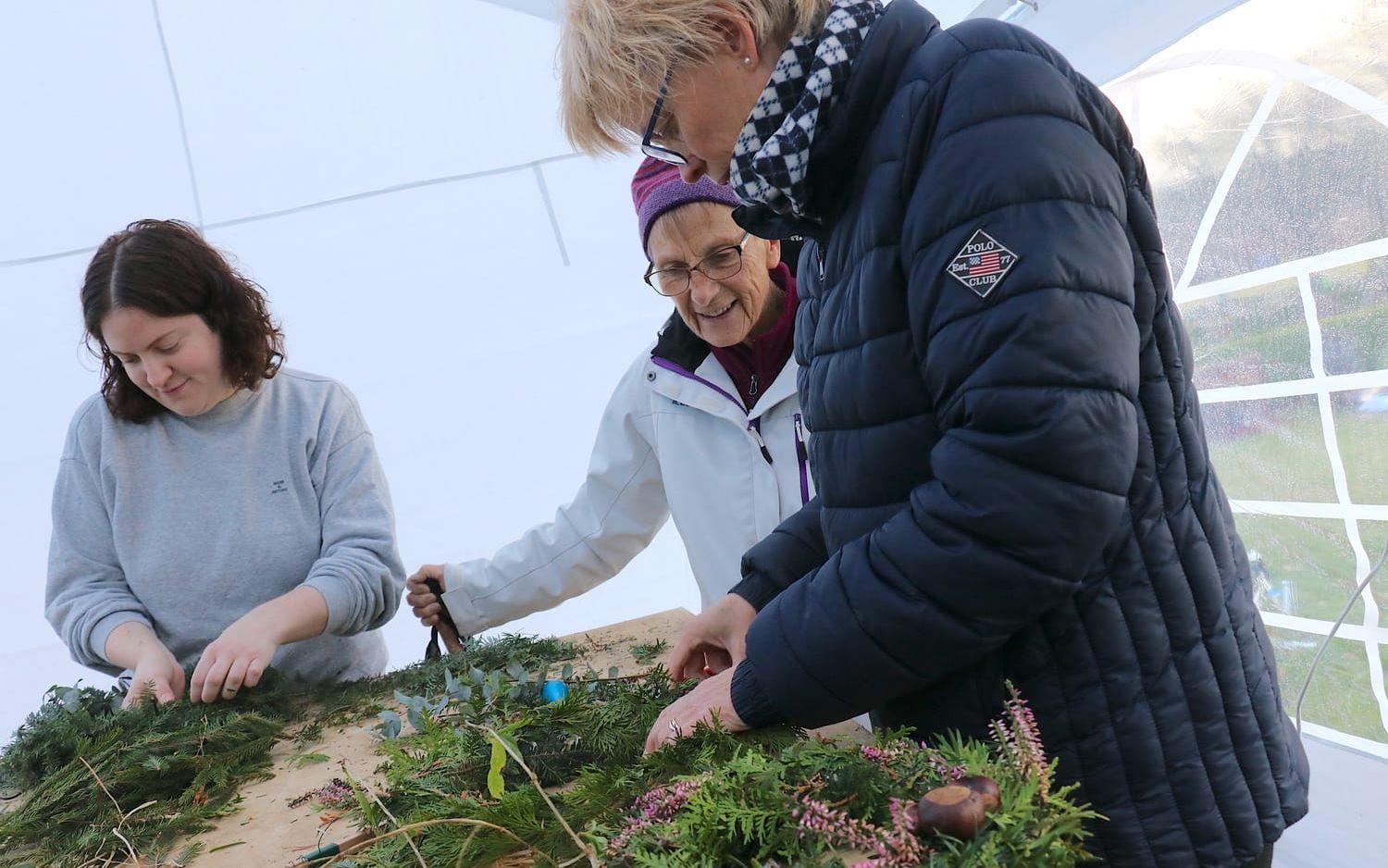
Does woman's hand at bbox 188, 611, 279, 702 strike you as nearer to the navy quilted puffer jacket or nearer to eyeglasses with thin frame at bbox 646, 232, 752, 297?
eyeglasses with thin frame at bbox 646, 232, 752, 297

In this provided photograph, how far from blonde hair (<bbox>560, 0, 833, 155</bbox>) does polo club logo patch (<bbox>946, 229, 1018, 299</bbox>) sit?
361 millimetres

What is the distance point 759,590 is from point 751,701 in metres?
0.33

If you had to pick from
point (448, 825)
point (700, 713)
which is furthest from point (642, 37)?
point (448, 825)

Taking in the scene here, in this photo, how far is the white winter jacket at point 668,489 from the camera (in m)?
2.12

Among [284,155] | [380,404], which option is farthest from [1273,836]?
[284,155]

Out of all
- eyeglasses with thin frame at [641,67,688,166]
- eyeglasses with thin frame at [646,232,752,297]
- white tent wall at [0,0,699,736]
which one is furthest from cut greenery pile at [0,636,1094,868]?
white tent wall at [0,0,699,736]

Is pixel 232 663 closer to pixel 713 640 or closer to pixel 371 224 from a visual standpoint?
pixel 713 640

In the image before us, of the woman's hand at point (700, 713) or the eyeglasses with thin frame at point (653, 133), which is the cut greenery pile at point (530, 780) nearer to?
the woman's hand at point (700, 713)

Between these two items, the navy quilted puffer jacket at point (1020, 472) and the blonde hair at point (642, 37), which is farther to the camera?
the blonde hair at point (642, 37)

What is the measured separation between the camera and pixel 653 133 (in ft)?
3.82

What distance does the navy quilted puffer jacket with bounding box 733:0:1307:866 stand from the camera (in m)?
0.83

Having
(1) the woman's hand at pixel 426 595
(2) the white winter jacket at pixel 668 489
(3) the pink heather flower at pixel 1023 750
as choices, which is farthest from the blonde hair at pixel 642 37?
(1) the woman's hand at pixel 426 595

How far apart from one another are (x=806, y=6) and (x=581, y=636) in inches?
56.0

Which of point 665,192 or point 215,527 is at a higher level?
point 665,192
